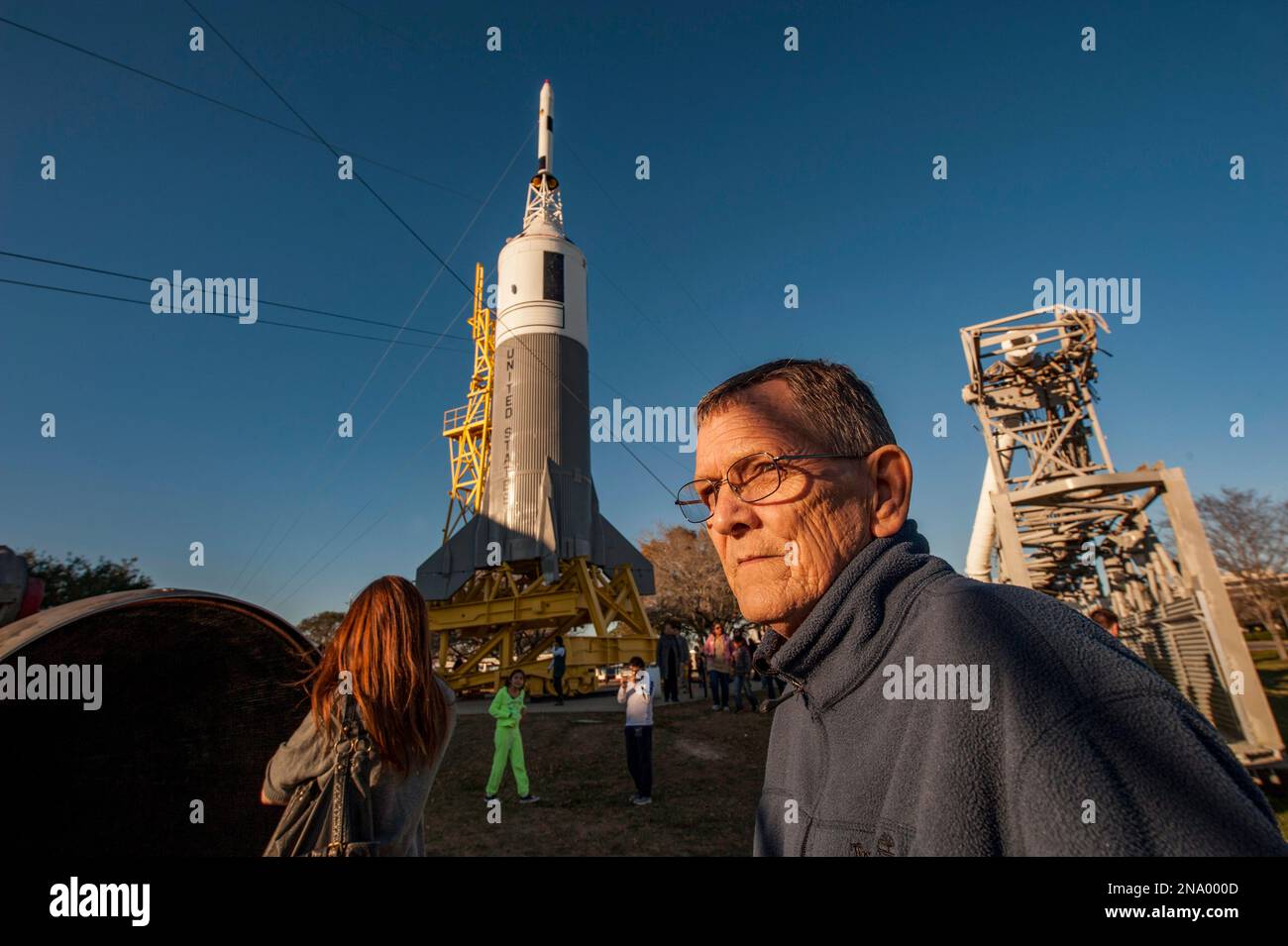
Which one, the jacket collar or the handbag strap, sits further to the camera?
the handbag strap

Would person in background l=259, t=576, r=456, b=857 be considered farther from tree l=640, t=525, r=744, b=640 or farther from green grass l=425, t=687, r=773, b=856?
tree l=640, t=525, r=744, b=640

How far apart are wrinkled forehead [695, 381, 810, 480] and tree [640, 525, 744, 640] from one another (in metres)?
35.6

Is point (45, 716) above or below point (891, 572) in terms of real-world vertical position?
below

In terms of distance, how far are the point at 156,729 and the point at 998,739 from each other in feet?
13.8

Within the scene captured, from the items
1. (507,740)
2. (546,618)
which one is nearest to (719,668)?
(546,618)

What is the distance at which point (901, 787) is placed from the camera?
41.4 inches

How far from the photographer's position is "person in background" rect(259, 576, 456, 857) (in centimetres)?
272

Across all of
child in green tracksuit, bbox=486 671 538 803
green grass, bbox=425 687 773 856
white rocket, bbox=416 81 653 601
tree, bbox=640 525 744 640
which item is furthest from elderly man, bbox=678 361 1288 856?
tree, bbox=640 525 744 640

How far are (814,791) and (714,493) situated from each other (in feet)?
2.56

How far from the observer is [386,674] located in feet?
9.05

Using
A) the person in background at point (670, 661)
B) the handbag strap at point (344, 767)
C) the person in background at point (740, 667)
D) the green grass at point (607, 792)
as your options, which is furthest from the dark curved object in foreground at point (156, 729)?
the person in background at point (670, 661)

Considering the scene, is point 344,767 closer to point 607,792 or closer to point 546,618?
point 607,792
